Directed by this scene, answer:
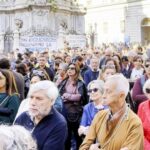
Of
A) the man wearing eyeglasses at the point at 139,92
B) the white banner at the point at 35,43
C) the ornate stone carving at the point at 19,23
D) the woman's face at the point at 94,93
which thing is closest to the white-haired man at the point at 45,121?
the woman's face at the point at 94,93

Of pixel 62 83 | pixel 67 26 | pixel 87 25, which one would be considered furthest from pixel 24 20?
pixel 62 83

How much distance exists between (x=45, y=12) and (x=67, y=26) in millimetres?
4521

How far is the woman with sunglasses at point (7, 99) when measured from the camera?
5.88 meters

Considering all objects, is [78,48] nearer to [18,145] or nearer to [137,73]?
[137,73]

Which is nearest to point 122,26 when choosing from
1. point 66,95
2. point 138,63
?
point 138,63

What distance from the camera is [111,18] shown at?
5794 cm

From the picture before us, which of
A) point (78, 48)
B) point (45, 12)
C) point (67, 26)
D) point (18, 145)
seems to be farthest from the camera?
point (67, 26)

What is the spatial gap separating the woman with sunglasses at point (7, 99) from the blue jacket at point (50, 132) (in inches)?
48.4

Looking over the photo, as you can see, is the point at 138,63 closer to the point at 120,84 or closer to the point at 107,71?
the point at 107,71

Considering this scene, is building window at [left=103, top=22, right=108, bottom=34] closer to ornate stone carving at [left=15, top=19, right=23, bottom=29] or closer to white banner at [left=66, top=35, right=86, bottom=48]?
ornate stone carving at [left=15, top=19, right=23, bottom=29]

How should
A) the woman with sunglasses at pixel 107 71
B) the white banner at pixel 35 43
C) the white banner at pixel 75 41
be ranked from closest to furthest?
1. the woman with sunglasses at pixel 107 71
2. the white banner at pixel 35 43
3. the white banner at pixel 75 41

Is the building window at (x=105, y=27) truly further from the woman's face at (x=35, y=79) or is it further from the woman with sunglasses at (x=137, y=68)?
the woman's face at (x=35, y=79)

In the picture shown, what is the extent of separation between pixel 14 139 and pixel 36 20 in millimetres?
35623

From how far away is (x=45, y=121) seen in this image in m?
4.65
